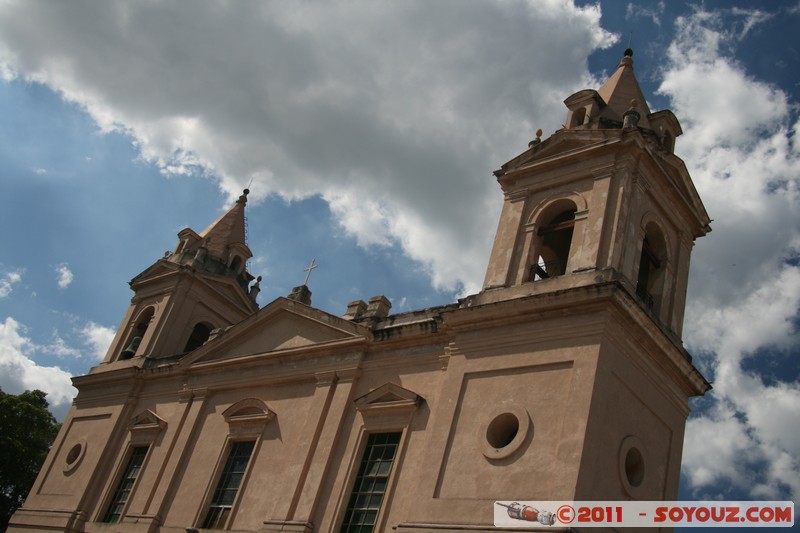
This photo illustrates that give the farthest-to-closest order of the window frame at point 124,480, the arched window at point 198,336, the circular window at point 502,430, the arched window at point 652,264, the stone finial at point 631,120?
the arched window at point 198,336, the window frame at point 124,480, the arched window at point 652,264, the stone finial at point 631,120, the circular window at point 502,430

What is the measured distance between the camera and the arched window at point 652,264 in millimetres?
16078

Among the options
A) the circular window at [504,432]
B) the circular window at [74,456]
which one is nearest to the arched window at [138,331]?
the circular window at [74,456]

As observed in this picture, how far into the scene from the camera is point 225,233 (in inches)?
1025

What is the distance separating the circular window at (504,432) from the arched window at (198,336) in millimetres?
13335

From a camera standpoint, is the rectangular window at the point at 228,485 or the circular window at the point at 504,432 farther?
the rectangular window at the point at 228,485

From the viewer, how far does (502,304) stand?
14250 mm

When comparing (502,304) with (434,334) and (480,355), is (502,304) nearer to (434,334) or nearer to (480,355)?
(480,355)

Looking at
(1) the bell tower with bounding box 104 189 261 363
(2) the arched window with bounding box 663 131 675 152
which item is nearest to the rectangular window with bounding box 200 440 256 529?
(1) the bell tower with bounding box 104 189 261 363

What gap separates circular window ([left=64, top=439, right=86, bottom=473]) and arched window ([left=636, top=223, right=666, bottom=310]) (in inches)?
623

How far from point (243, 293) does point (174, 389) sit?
4.92m

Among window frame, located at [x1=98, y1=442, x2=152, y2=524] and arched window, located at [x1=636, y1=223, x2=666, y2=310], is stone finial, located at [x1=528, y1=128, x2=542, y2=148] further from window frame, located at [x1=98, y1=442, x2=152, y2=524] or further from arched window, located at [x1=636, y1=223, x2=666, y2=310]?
→ window frame, located at [x1=98, y1=442, x2=152, y2=524]

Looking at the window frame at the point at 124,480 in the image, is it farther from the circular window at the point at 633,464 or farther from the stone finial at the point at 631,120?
the stone finial at the point at 631,120

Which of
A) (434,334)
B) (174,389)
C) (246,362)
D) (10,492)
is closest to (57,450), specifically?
(174,389)

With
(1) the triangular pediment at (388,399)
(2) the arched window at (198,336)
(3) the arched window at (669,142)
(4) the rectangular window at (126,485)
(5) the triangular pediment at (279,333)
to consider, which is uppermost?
(3) the arched window at (669,142)
